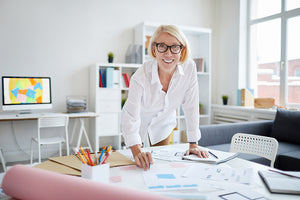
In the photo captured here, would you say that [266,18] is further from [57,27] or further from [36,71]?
[36,71]

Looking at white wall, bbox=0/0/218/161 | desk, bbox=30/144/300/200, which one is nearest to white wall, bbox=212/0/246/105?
white wall, bbox=0/0/218/161

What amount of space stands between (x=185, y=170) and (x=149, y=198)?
541 mm

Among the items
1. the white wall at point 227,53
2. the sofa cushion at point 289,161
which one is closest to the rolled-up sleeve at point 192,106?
the sofa cushion at point 289,161

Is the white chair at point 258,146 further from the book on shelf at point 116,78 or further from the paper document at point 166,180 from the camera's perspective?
the book on shelf at point 116,78

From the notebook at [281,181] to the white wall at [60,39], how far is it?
3.40 meters

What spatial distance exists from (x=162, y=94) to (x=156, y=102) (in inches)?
2.9

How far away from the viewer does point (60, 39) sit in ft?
12.5

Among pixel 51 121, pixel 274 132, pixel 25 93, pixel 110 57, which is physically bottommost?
pixel 274 132

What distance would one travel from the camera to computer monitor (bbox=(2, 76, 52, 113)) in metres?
3.25

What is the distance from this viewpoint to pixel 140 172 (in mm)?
999

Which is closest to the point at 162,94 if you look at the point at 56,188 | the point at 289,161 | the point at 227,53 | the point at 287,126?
the point at 56,188

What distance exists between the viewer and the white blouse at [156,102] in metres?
1.41

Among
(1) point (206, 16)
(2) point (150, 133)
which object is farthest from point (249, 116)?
(2) point (150, 133)

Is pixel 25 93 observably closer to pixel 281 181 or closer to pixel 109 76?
pixel 109 76
